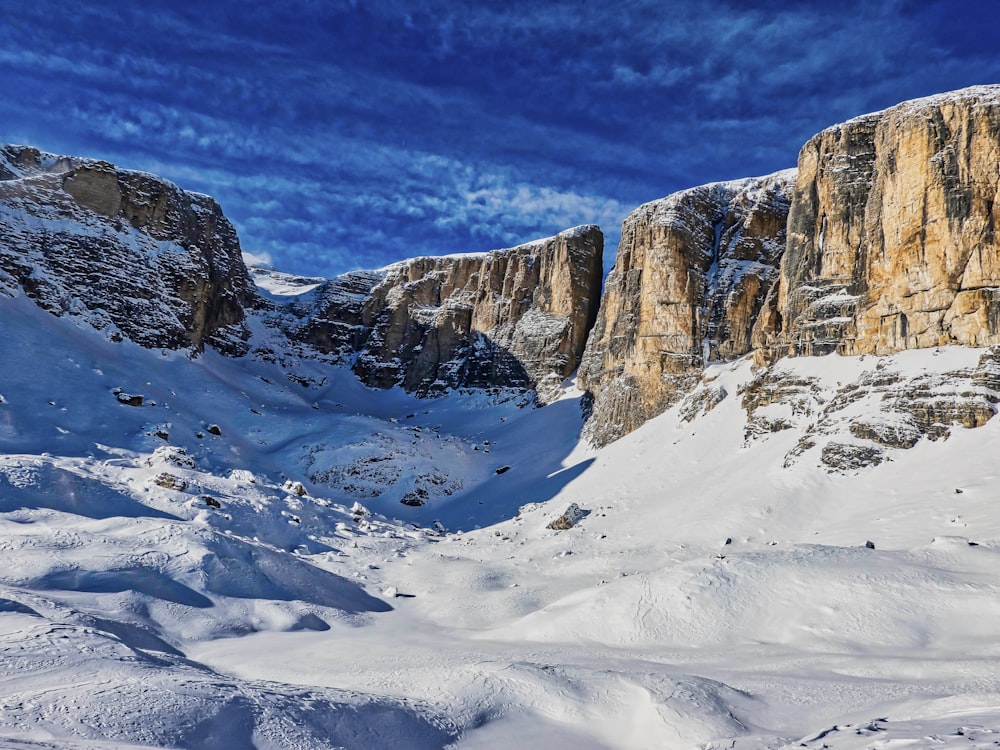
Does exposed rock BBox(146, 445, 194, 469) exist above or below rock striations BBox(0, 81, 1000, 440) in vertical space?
below

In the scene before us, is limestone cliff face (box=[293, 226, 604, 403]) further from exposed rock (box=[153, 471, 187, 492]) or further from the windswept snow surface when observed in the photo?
exposed rock (box=[153, 471, 187, 492])

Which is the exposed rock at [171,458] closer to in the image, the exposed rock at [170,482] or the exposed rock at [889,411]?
the exposed rock at [170,482]

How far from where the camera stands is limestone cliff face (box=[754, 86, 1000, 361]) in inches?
1337

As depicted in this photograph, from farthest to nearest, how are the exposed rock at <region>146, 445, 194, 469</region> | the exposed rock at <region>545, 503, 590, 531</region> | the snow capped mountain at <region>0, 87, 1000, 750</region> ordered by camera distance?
the exposed rock at <region>146, 445, 194, 469</region>, the exposed rock at <region>545, 503, 590, 531</region>, the snow capped mountain at <region>0, 87, 1000, 750</region>

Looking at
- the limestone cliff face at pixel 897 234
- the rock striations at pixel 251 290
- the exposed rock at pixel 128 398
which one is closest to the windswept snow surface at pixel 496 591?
the exposed rock at pixel 128 398

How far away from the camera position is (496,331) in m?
78.6

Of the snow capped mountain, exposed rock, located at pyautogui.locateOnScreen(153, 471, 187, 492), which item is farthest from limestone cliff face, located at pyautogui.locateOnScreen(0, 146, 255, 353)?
exposed rock, located at pyautogui.locateOnScreen(153, 471, 187, 492)

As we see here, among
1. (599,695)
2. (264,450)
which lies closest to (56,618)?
(599,695)

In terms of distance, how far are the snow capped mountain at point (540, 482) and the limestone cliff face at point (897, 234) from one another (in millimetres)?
198

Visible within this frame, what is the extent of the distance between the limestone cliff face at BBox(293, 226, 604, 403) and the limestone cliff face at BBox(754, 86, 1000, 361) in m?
29.1

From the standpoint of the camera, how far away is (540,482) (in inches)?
1836

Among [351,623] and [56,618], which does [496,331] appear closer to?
[351,623]

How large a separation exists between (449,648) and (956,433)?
27975mm

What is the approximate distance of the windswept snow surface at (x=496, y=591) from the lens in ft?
27.9
